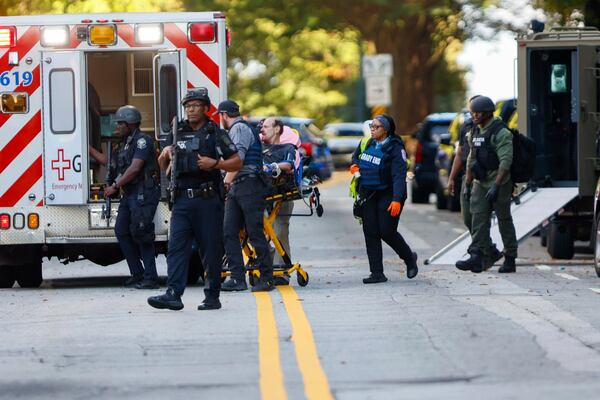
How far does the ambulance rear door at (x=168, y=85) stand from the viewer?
15.8m

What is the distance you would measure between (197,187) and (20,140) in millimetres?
3359

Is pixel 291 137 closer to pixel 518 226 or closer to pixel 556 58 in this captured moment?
pixel 518 226

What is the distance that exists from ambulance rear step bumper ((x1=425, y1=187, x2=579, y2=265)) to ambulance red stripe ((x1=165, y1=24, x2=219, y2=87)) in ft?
12.6

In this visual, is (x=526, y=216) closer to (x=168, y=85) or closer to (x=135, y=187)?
(x=168, y=85)

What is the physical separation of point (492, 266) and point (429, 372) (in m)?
8.15

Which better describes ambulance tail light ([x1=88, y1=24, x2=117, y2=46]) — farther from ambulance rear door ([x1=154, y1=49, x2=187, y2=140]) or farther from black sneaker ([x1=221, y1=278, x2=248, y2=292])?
black sneaker ([x1=221, y1=278, x2=248, y2=292])

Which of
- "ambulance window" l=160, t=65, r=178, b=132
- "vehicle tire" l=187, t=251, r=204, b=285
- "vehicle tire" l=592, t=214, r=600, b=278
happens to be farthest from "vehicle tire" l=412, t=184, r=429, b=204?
"ambulance window" l=160, t=65, r=178, b=132

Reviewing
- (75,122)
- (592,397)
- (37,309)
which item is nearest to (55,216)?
(75,122)

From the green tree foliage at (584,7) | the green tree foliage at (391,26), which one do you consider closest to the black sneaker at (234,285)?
the green tree foliage at (584,7)

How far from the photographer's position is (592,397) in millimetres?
9016

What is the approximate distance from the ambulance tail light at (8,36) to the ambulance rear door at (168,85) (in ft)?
4.27

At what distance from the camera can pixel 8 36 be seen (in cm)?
1586

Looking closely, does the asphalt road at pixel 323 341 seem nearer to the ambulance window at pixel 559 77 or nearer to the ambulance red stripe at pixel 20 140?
the ambulance red stripe at pixel 20 140

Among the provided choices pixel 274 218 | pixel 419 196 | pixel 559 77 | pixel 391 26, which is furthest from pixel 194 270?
pixel 391 26
